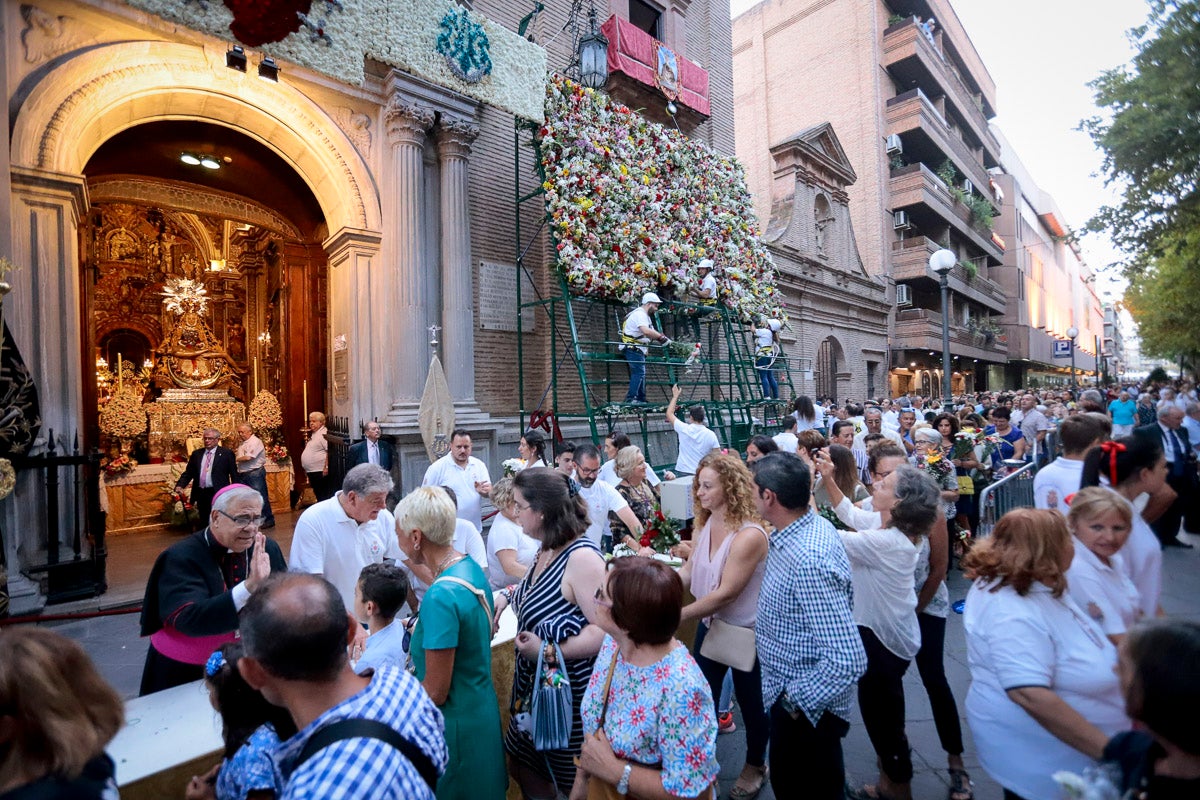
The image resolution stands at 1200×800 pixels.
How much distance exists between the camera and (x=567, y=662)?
2.76m

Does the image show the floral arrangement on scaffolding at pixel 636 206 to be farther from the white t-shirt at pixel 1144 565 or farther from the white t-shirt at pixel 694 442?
the white t-shirt at pixel 1144 565

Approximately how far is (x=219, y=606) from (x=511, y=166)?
10.4 metres

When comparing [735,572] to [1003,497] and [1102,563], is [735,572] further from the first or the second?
[1003,497]

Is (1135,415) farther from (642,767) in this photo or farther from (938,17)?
(938,17)

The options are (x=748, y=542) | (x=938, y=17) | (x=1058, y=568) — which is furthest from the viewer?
(x=938, y=17)

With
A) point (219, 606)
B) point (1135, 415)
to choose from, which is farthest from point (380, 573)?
point (1135, 415)

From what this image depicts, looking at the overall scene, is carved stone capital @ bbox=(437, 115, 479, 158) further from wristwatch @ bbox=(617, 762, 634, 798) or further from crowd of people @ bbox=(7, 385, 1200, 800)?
wristwatch @ bbox=(617, 762, 634, 798)

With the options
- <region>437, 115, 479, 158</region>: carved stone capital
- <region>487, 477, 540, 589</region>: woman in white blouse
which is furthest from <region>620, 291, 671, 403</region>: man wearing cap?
<region>487, 477, 540, 589</region>: woman in white blouse

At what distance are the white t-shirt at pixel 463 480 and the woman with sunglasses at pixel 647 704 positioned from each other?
12.7ft

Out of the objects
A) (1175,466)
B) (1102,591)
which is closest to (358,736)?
(1102,591)

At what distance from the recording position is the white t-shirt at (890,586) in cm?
325

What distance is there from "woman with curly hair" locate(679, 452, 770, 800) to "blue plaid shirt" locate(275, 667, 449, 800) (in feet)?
5.87

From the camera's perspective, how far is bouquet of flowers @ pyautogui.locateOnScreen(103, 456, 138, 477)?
9445 millimetres

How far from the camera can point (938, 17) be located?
32750 millimetres
